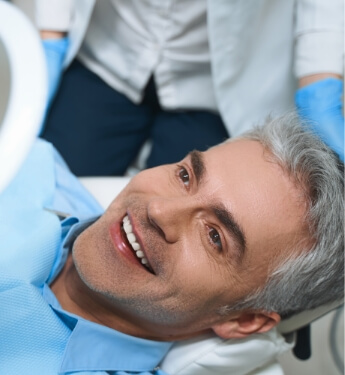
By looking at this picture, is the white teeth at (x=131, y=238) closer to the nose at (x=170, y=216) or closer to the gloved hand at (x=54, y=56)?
the nose at (x=170, y=216)

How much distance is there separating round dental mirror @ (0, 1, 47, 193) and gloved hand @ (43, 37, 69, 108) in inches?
31.4

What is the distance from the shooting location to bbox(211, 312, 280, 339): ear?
105 cm

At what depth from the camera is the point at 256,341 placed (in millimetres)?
1063

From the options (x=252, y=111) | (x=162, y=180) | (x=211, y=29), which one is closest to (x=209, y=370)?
(x=162, y=180)

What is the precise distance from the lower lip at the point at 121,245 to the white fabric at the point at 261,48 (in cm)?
51

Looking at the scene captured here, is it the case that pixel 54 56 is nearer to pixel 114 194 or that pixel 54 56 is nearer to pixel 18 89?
pixel 114 194

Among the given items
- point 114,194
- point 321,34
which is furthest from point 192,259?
point 321,34

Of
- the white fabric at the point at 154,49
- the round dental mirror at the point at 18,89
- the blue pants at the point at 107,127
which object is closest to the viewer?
the round dental mirror at the point at 18,89

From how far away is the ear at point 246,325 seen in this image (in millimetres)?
1052

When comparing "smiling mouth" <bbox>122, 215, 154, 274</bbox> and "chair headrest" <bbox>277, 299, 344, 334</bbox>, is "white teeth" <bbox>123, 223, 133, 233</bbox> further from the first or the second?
"chair headrest" <bbox>277, 299, 344, 334</bbox>

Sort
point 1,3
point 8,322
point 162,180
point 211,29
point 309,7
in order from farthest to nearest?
point 211,29
point 309,7
point 162,180
point 8,322
point 1,3

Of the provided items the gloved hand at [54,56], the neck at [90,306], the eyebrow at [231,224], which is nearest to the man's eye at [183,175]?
the eyebrow at [231,224]

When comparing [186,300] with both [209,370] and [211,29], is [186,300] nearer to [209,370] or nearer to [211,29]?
[209,370]

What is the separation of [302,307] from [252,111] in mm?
571
